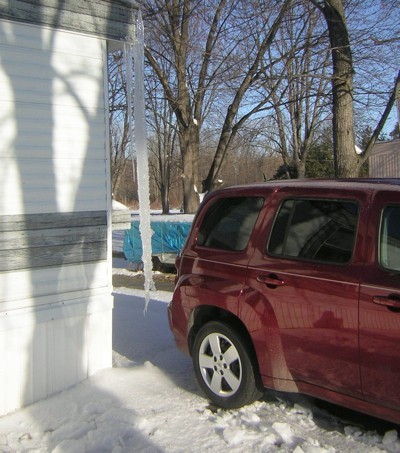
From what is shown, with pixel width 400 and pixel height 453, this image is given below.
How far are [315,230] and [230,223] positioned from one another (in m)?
Answer: 0.83

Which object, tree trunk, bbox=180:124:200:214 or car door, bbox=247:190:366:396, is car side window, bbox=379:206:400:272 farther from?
tree trunk, bbox=180:124:200:214

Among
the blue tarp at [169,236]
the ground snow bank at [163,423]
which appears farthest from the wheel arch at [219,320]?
the blue tarp at [169,236]

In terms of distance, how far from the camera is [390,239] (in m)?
3.28

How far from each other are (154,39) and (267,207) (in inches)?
659

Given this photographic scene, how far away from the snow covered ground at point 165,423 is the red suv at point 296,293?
0.24 metres

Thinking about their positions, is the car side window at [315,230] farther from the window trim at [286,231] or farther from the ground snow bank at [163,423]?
the ground snow bank at [163,423]

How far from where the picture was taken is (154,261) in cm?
1670

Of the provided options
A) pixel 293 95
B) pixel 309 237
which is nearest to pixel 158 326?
pixel 309 237

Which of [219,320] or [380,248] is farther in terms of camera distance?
[219,320]

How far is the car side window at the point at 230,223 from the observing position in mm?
4160

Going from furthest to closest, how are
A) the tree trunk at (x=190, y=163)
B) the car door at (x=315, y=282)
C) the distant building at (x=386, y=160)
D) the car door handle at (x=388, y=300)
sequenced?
the tree trunk at (x=190, y=163), the distant building at (x=386, y=160), the car door at (x=315, y=282), the car door handle at (x=388, y=300)

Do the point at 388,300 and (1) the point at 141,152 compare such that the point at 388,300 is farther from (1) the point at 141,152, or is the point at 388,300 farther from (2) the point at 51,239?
(1) the point at 141,152

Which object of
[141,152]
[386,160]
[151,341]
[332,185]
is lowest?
[151,341]

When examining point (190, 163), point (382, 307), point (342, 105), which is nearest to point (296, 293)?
point (382, 307)
